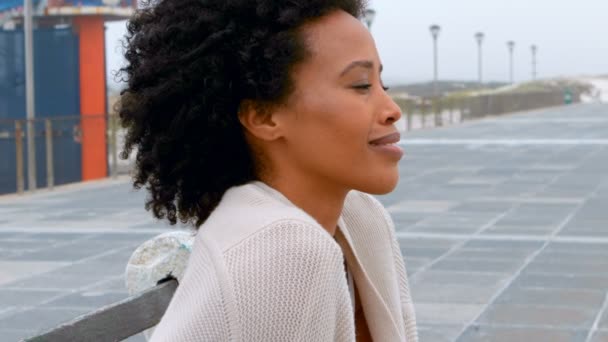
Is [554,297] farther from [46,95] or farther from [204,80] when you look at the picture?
[46,95]

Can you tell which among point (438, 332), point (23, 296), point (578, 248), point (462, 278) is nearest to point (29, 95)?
point (23, 296)

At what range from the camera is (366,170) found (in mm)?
1608

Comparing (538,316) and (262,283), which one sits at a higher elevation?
(262,283)

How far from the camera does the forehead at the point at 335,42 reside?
1.61m

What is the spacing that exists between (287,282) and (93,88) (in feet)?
53.9

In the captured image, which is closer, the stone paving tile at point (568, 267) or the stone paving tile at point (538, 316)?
the stone paving tile at point (538, 316)

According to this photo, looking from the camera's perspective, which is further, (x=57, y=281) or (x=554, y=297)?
(x=57, y=281)

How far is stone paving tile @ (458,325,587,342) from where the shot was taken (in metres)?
6.24

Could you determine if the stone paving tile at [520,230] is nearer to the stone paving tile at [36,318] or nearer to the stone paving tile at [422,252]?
the stone paving tile at [422,252]

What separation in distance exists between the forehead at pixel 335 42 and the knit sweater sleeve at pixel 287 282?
0.25m

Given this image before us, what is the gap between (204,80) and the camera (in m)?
1.61

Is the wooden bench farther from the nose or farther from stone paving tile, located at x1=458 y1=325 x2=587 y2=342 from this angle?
stone paving tile, located at x1=458 y1=325 x2=587 y2=342

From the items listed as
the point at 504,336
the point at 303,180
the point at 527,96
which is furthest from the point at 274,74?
the point at 527,96

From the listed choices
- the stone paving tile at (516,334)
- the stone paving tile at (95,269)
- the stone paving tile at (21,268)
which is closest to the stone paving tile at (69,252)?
the stone paving tile at (21,268)
